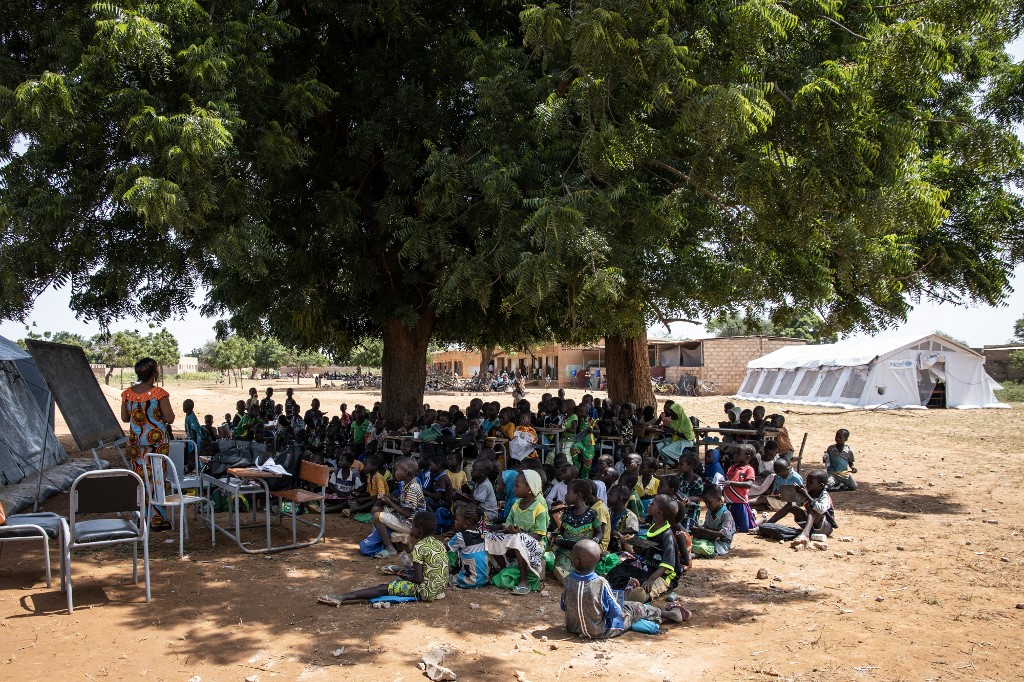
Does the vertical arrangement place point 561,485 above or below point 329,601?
above

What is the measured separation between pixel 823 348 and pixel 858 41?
27775 millimetres

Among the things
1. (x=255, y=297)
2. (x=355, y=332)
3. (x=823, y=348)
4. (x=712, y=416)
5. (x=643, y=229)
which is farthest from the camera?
(x=823, y=348)

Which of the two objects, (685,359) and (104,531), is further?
(685,359)

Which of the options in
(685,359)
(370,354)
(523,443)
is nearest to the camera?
(523,443)

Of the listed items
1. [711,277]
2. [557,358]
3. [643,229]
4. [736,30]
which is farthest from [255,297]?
[557,358]

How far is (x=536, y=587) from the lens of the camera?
249 inches

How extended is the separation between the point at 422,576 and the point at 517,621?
908 millimetres

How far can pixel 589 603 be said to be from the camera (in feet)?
16.7

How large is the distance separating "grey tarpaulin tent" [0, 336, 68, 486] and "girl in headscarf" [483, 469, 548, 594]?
7295 millimetres

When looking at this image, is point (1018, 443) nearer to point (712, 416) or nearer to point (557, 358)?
point (712, 416)

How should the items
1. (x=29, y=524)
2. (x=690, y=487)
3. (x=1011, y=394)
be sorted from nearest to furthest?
(x=29, y=524), (x=690, y=487), (x=1011, y=394)

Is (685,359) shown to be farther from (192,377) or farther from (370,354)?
(192,377)

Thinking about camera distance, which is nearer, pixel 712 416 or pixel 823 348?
pixel 712 416

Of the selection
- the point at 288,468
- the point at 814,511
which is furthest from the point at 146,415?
the point at 814,511
